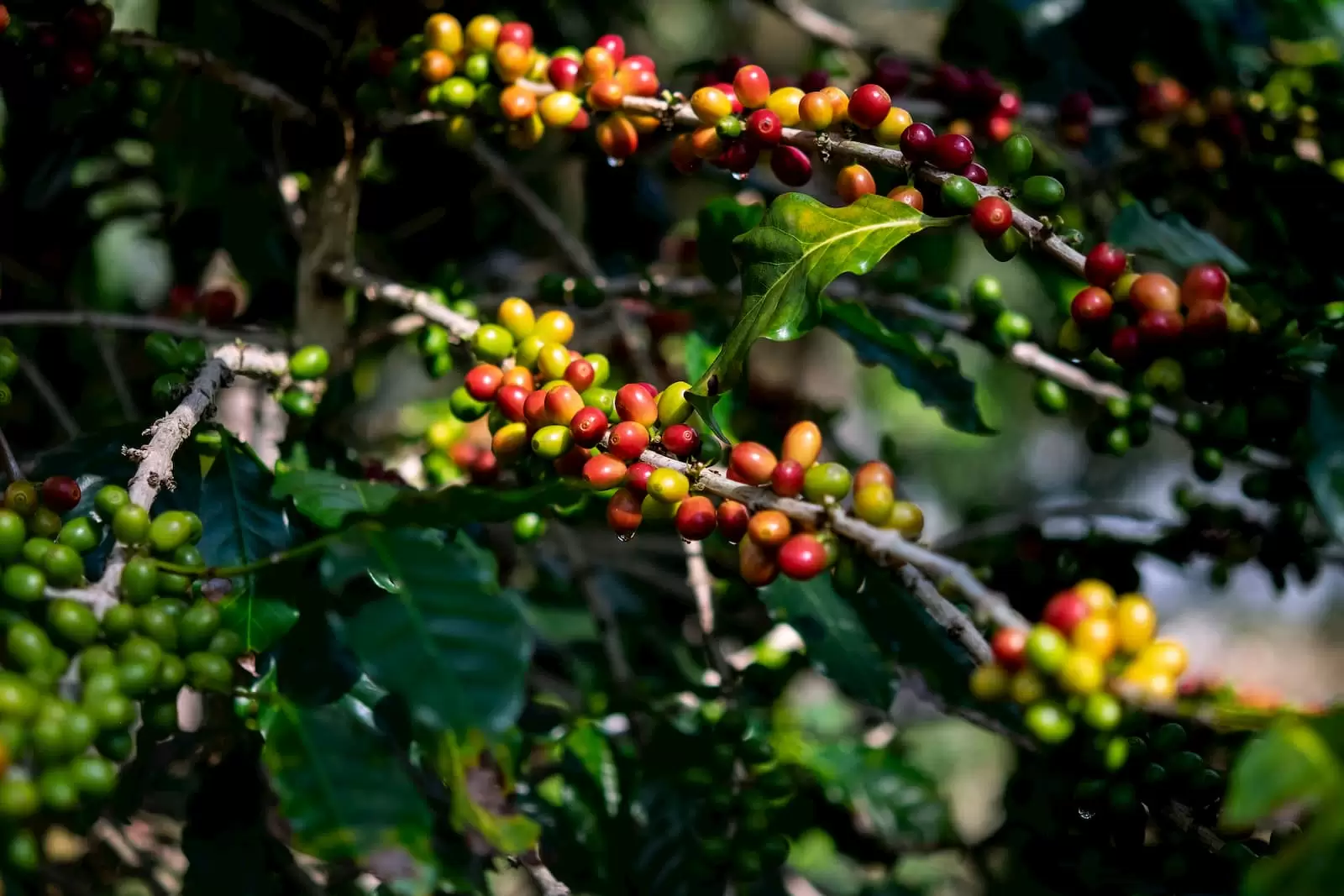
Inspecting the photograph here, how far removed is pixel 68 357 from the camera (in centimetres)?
212

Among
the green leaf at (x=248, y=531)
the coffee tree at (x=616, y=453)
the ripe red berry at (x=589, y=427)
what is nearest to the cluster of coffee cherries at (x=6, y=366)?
the coffee tree at (x=616, y=453)

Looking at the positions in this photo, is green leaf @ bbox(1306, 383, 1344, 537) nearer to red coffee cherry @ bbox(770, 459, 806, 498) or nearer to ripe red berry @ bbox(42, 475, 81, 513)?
red coffee cherry @ bbox(770, 459, 806, 498)

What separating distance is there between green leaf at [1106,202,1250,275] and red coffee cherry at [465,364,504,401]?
0.81 m

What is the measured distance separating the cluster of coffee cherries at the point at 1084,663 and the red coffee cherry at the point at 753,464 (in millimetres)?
301

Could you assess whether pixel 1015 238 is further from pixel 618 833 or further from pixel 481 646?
pixel 618 833

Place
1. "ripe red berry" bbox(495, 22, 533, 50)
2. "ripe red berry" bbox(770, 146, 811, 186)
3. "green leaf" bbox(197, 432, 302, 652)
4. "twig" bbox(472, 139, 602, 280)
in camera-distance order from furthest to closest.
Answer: "twig" bbox(472, 139, 602, 280), "ripe red berry" bbox(495, 22, 533, 50), "ripe red berry" bbox(770, 146, 811, 186), "green leaf" bbox(197, 432, 302, 652)

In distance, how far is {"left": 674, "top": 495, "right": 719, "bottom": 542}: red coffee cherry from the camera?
1037 millimetres

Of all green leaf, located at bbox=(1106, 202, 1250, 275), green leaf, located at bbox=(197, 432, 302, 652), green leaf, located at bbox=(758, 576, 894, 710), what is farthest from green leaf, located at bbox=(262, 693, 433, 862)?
green leaf, located at bbox=(1106, 202, 1250, 275)

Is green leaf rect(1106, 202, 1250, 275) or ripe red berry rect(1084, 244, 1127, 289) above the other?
ripe red berry rect(1084, 244, 1127, 289)

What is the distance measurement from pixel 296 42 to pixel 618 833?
137 centimetres

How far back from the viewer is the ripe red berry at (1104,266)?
1.13 meters

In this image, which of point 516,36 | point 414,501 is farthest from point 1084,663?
point 516,36

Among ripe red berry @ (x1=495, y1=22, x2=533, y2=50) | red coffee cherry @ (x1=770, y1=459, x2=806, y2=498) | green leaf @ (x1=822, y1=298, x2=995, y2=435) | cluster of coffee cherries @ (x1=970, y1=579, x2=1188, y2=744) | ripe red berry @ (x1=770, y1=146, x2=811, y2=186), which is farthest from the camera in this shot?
green leaf @ (x1=822, y1=298, x2=995, y2=435)

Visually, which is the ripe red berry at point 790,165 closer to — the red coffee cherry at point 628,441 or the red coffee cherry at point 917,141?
the red coffee cherry at point 917,141
